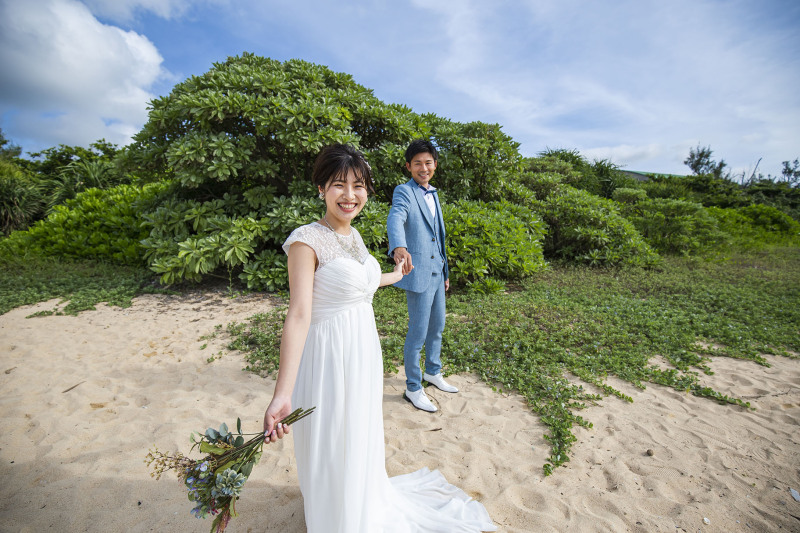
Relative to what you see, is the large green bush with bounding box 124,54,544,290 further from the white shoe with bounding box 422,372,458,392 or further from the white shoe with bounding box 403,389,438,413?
the white shoe with bounding box 403,389,438,413

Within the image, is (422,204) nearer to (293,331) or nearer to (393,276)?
(393,276)

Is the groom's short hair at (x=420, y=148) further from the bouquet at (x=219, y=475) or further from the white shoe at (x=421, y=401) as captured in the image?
the bouquet at (x=219, y=475)

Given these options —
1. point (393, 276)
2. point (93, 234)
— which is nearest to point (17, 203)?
point (93, 234)

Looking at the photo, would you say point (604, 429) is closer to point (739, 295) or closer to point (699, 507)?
point (699, 507)

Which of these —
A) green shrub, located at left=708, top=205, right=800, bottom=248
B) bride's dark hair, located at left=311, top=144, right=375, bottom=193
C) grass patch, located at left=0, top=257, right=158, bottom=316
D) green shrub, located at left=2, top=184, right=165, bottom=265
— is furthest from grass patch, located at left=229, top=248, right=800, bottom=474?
green shrub, located at left=708, top=205, right=800, bottom=248

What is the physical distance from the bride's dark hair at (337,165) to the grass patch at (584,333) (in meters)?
2.32

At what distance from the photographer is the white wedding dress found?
1683 mm

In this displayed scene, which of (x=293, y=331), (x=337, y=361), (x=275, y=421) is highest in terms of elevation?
(x=293, y=331)

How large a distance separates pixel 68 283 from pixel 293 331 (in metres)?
7.41

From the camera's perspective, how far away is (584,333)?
477 centimetres

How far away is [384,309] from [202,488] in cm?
420

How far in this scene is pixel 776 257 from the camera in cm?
1021

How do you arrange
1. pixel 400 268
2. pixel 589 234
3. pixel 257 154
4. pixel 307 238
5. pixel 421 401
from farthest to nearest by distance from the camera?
pixel 589 234 → pixel 257 154 → pixel 421 401 → pixel 400 268 → pixel 307 238

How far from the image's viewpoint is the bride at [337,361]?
1.67 m
